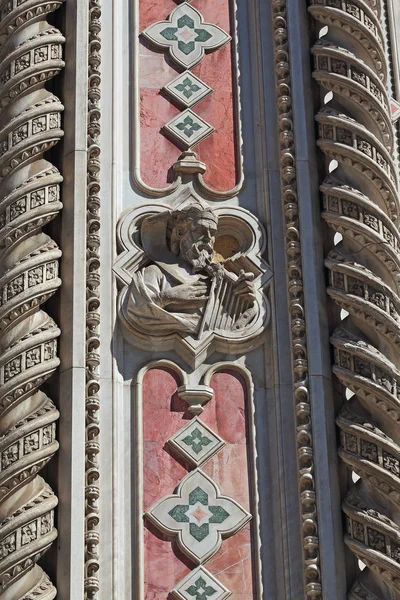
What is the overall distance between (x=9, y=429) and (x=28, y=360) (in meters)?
0.45

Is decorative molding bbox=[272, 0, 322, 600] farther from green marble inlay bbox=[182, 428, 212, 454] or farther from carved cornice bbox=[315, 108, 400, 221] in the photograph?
green marble inlay bbox=[182, 428, 212, 454]

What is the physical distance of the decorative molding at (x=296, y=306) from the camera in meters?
11.2

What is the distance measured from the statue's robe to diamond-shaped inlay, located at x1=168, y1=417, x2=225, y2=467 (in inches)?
24.0

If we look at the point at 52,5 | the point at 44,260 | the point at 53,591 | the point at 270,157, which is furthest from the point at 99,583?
the point at 52,5

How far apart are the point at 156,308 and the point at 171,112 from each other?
150 centimetres

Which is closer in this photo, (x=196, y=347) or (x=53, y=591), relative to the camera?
(x=53, y=591)

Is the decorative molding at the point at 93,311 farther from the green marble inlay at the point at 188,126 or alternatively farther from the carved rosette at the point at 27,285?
the green marble inlay at the point at 188,126

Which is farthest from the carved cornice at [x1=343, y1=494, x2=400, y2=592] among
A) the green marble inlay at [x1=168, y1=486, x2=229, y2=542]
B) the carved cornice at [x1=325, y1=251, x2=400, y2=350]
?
the carved cornice at [x1=325, y1=251, x2=400, y2=350]

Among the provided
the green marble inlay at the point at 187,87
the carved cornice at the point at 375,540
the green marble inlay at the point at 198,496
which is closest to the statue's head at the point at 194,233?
the green marble inlay at the point at 187,87

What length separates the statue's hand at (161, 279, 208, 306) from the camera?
38.6 ft

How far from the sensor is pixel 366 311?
38.5 ft

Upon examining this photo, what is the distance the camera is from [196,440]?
1157 cm

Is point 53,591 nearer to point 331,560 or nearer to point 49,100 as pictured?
point 331,560

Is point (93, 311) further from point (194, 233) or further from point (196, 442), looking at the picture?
point (196, 442)
